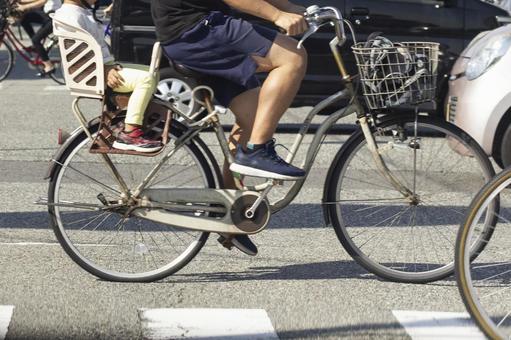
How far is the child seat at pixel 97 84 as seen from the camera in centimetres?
562

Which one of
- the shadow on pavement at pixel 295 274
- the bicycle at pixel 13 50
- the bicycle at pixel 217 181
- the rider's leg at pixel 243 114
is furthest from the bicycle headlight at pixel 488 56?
the bicycle at pixel 13 50

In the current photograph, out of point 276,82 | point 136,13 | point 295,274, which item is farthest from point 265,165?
point 136,13

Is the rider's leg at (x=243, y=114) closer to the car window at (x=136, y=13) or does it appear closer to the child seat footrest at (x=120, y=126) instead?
the child seat footrest at (x=120, y=126)

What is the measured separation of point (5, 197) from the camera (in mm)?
8133

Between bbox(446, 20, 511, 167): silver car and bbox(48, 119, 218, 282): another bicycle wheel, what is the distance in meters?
3.77

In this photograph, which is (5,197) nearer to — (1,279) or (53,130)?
(1,279)

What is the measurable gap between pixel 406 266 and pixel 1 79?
1240cm

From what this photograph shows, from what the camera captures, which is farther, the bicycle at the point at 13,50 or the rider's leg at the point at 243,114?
the bicycle at the point at 13,50

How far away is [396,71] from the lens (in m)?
5.54

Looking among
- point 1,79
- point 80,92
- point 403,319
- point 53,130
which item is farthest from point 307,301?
point 1,79

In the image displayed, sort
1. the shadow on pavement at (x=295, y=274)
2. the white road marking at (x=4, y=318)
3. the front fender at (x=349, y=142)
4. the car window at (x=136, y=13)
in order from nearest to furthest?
the white road marking at (x=4, y=318) < the front fender at (x=349, y=142) < the shadow on pavement at (x=295, y=274) < the car window at (x=136, y=13)

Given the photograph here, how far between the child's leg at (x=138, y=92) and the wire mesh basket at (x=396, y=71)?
993 millimetres

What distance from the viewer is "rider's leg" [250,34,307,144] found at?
18.1 feet

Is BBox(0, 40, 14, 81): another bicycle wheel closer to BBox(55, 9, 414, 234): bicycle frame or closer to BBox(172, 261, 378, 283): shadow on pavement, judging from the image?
BBox(172, 261, 378, 283): shadow on pavement
